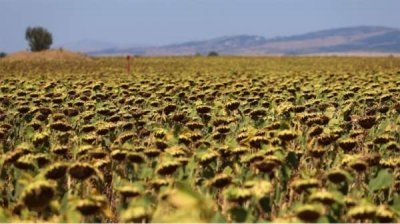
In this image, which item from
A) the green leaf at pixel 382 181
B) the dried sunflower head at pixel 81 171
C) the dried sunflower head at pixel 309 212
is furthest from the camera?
the green leaf at pixel 382 181

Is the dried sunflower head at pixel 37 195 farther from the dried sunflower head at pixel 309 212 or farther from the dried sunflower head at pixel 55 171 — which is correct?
the dried sunflower head at pixel 309 212

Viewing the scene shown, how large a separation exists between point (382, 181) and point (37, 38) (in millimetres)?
105877

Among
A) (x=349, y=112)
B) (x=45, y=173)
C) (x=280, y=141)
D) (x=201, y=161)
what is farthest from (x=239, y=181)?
(x=349, y=112)

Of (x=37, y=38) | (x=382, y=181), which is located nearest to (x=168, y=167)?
(x=382, y=181)

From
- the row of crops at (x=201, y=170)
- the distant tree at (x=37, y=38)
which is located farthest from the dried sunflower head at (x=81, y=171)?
the distant tree at (x=37, y=38)

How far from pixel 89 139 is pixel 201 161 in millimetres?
1606

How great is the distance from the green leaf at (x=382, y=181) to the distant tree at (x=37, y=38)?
10481cm

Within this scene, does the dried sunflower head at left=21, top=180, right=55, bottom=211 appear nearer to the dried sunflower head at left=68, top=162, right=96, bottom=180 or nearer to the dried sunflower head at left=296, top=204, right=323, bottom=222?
the dried sunflower head at left=68, top=162, right=96, bottom=180

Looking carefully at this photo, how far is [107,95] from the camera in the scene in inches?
435

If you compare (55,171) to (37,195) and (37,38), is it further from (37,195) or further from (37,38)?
(37,38)

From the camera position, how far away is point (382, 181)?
16.2 feet

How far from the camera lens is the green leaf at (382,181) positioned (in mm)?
4903

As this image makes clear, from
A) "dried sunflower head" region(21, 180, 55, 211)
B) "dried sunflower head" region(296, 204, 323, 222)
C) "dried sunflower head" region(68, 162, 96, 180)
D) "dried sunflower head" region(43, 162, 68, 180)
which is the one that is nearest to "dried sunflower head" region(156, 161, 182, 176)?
"dried sunflower head" region(68, 162, 96, 180)

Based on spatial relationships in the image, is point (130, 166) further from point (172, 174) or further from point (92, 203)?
point (92, 203)
